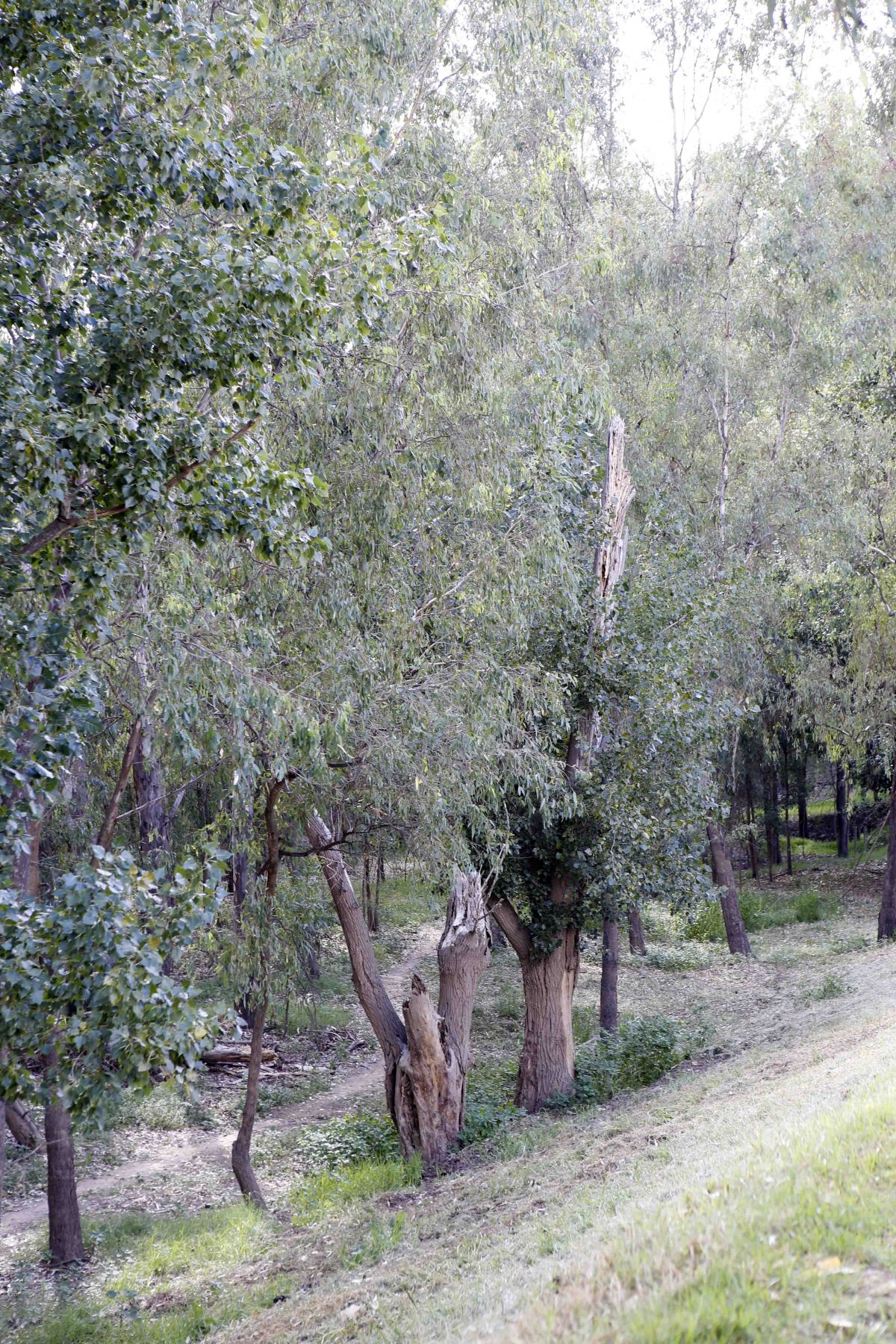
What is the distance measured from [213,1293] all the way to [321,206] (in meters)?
7.09

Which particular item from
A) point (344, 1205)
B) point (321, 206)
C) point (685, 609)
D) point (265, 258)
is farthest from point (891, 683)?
point (265, 258)

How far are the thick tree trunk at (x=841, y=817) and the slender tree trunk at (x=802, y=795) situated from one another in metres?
0.89

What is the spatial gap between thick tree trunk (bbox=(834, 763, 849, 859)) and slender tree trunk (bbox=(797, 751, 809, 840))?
895 millimetres

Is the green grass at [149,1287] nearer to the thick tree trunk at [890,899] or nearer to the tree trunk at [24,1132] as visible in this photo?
the tree trunk at [24,1132]

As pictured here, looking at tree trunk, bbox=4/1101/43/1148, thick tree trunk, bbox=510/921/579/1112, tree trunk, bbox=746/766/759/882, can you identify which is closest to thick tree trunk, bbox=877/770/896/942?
thick tree trunk, bbox=510/921/579/1112

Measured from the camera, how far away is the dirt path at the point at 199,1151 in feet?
35.2

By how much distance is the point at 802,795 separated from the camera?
3322cm

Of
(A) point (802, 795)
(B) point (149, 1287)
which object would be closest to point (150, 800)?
(B) point (149, 1287)

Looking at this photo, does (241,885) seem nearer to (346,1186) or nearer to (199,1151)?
(199,1151)

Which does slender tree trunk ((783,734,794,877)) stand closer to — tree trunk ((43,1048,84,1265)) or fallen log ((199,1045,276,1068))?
fallen log ((199,1045,276,1068))

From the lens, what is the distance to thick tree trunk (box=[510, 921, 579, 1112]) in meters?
12.3

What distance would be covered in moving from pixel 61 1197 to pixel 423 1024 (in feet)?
12.2

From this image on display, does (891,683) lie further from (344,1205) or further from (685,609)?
(344,1205)

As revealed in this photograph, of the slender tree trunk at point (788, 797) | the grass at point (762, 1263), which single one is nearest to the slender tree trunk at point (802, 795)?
the slender tree trunk at point (788, 797)
